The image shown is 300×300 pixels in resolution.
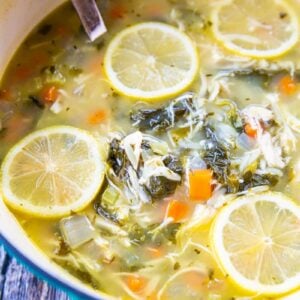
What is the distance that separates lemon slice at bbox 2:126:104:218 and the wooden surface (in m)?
0.43

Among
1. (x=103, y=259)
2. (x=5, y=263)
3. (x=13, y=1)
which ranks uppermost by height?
(x=13, y=1)

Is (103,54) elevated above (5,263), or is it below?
above

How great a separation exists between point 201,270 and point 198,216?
22 cm

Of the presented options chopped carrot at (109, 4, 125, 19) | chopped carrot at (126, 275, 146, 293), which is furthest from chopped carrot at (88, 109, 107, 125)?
chopped carrot at (126, 275, 146, 293)

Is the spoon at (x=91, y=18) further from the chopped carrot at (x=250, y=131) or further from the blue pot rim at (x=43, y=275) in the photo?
the blue pot rim at (x=43, y=275)

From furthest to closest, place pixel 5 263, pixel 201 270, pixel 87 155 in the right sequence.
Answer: pixel 5 263, pixel 87 155, pixel 201 270

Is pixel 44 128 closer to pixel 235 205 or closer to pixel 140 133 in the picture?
pixel 140 133

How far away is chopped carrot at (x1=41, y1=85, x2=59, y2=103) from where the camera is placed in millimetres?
3430

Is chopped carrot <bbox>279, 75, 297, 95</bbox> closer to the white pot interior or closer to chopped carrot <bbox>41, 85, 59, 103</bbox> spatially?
chopped carrot <bbox>41, 85, 59, 103</bbox>

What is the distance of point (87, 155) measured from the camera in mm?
3180

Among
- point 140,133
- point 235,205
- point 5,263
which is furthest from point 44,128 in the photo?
point 235,205

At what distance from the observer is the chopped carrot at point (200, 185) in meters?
3.13

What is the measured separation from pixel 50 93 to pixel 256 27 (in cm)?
101

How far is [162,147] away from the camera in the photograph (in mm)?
3248
